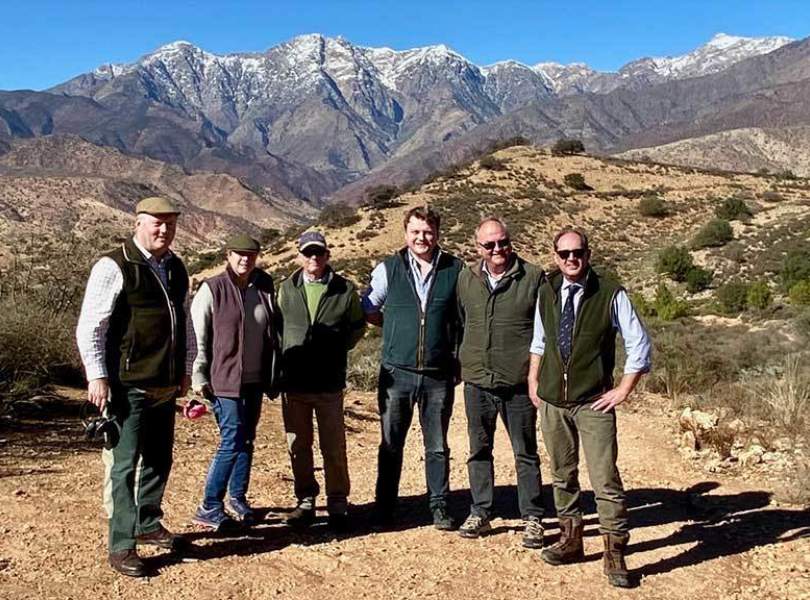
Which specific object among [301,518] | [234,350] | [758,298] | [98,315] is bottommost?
[301,518]

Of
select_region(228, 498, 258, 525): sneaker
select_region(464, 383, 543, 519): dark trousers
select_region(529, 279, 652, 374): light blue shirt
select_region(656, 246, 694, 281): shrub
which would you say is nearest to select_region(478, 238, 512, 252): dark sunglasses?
select_region(529, 279, 652, 374): light blue shirt

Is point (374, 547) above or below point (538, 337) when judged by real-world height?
below

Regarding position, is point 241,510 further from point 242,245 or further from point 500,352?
point 500,352

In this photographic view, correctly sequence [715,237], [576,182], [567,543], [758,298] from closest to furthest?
1. [567,543]
2. [758,298]
3. [715,237]
4. [576,182]

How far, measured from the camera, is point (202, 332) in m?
4.41

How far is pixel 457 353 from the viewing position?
4.76 meters

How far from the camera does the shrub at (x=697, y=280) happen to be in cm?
2506

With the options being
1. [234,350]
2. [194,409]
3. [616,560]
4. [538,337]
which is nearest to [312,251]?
[234,350]

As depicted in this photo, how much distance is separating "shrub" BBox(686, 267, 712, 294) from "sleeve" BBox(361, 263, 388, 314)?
22143 mm

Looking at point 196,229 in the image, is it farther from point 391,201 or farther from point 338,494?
point 338,494

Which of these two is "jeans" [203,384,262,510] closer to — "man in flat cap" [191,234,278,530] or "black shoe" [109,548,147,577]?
"man in flat cap" [191,234,278,530]

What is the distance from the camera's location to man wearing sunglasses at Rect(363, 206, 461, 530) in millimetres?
4664

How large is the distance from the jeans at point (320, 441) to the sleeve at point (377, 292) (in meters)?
0.59

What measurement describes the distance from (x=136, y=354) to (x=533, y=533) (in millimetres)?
2586
